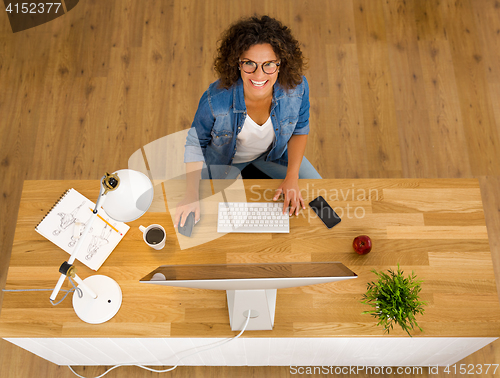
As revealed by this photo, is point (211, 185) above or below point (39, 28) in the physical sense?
below

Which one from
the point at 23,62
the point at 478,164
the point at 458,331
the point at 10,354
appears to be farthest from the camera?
the point at 23,62

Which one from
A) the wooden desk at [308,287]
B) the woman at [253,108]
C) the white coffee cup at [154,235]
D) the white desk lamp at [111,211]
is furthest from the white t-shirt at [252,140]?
the white desk lamp at [111,211]

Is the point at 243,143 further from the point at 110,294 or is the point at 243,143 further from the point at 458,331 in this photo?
the point at 458,331

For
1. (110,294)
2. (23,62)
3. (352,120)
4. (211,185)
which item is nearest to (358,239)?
(211,185)

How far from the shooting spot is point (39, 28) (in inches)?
114

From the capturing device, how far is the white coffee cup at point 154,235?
4.46 ft

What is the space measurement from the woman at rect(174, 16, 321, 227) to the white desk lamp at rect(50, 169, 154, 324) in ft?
1.26

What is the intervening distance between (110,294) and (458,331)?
1.23 m

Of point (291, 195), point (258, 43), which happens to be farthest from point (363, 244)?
point (258, 43)

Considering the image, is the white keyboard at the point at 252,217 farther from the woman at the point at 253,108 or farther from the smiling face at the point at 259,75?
the smiling face at the point at 259,75

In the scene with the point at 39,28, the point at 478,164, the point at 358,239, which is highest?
the point at 39,28

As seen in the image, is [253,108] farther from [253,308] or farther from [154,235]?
[253,308]

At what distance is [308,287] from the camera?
1.33m

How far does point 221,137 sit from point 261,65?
1.27 feet
